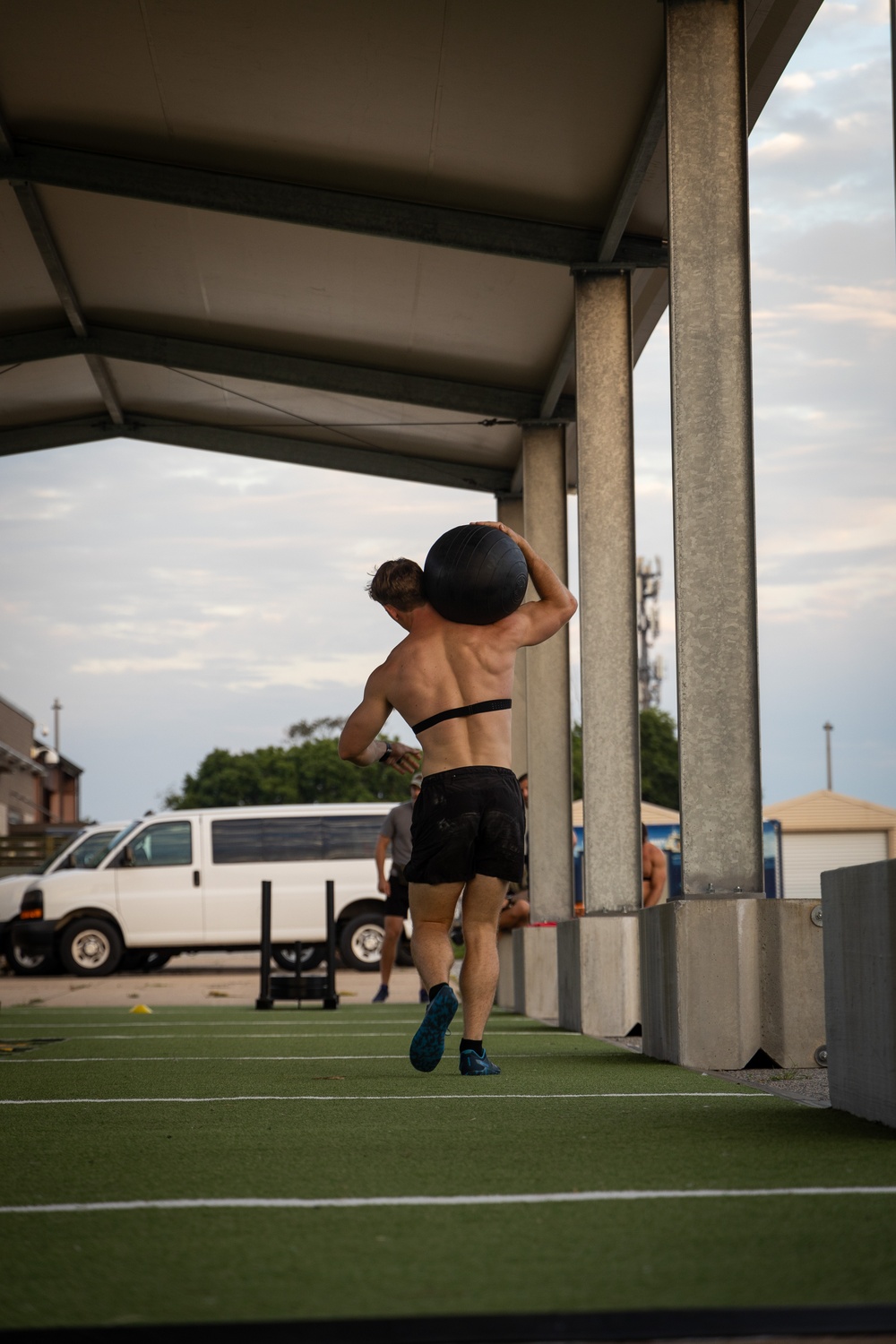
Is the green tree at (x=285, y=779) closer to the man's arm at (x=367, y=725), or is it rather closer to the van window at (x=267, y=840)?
the van window at (x=267, y=840)

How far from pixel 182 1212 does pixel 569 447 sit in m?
13.5

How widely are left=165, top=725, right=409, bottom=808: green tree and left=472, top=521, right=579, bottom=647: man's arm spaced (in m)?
72.0

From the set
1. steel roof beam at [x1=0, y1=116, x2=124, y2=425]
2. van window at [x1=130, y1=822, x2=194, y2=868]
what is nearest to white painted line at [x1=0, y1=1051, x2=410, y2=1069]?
steel roof beam at [x1=0, y1=116, x2=124, y2=425]

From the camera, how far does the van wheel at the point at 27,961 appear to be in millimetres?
22438

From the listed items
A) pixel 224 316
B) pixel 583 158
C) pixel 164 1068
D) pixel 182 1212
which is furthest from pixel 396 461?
pixel 182 1212

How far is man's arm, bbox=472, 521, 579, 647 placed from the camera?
19.7 ft

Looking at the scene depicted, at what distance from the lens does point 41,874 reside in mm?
23125

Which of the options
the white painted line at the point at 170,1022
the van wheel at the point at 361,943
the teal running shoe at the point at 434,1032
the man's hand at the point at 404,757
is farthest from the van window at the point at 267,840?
the teal running shoe at the point at 434,1032

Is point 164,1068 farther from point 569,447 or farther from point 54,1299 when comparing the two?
point 569,447

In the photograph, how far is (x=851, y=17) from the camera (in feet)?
25.2

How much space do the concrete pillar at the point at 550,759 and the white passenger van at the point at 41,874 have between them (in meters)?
10.9

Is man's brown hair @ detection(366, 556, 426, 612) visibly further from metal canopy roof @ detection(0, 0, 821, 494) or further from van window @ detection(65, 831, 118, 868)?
van window @ detection(65, 831, 118, 868)

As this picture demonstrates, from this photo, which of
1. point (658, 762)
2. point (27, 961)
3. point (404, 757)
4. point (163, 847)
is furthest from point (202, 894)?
point (658, 762)

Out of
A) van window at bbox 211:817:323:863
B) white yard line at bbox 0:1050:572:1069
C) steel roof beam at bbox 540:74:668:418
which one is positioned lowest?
white yard line at bbox 0:1050:572:1069
